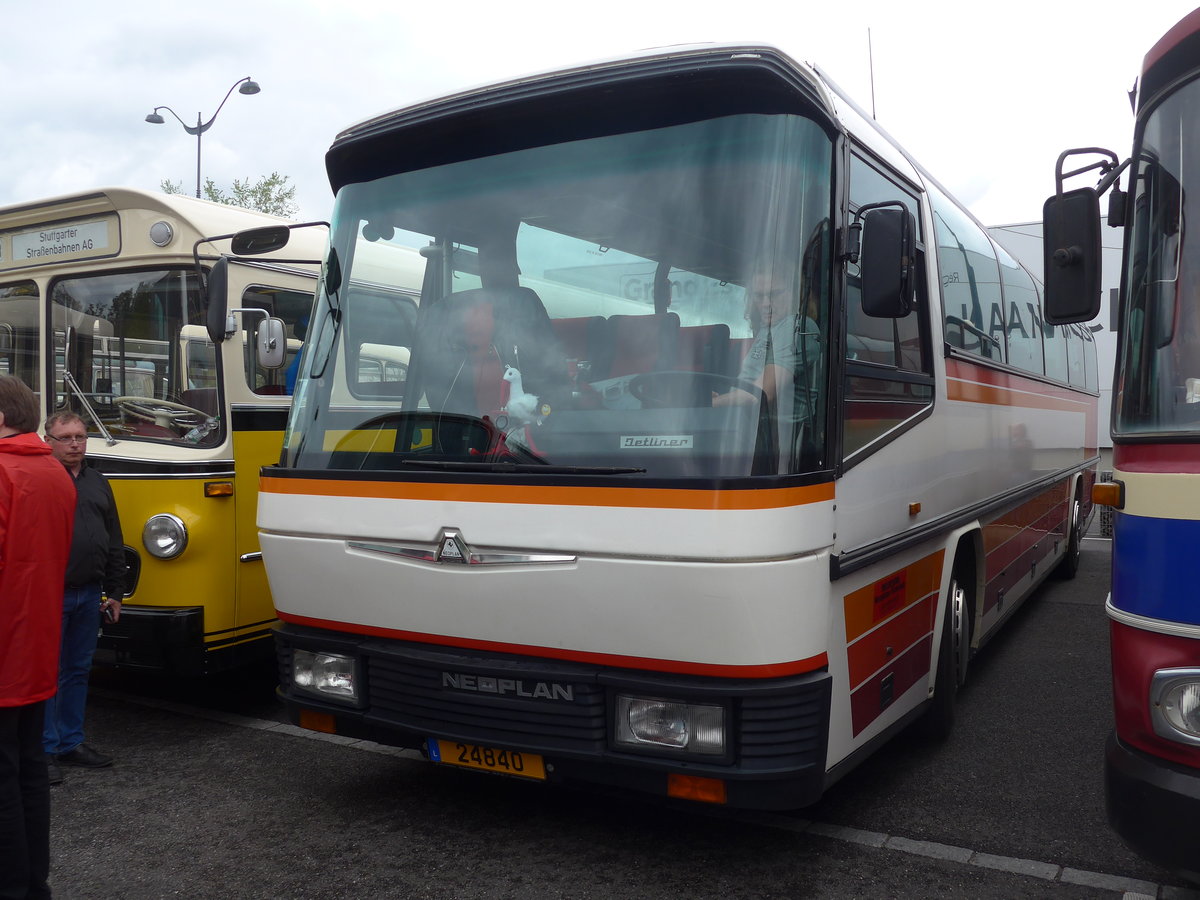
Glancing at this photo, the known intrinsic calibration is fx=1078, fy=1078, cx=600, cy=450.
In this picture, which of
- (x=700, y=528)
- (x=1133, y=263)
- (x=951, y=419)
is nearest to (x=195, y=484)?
(x=700, y=528)

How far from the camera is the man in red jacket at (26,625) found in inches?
132

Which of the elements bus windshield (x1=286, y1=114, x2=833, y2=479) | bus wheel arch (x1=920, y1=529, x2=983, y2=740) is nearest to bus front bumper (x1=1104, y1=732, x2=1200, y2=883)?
bus windshield (x1=286, y1=114, x2=833, y2=479)

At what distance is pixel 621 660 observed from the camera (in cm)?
361

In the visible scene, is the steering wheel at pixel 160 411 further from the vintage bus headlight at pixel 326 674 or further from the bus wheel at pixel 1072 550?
the bus wheel at pixel 1072 550

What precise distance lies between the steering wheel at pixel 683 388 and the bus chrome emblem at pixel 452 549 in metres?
0.80

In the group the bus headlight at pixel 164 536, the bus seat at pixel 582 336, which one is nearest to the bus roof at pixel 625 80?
the bus seat at pixel 582 336

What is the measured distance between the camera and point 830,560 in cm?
362

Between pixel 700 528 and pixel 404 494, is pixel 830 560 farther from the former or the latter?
pixel 404 494

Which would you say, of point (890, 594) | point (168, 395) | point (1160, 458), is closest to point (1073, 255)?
point (1160, 458)

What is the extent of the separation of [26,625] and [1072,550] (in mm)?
10141

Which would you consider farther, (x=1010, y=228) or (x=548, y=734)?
(x=1010, y=228)

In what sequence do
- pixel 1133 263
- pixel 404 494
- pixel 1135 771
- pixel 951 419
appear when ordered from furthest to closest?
pixel 951 419 < pixel 404 494 < pixel 1133 263 < pixel 1135 771

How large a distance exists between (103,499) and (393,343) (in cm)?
200

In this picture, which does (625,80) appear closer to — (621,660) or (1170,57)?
(1170,57)
